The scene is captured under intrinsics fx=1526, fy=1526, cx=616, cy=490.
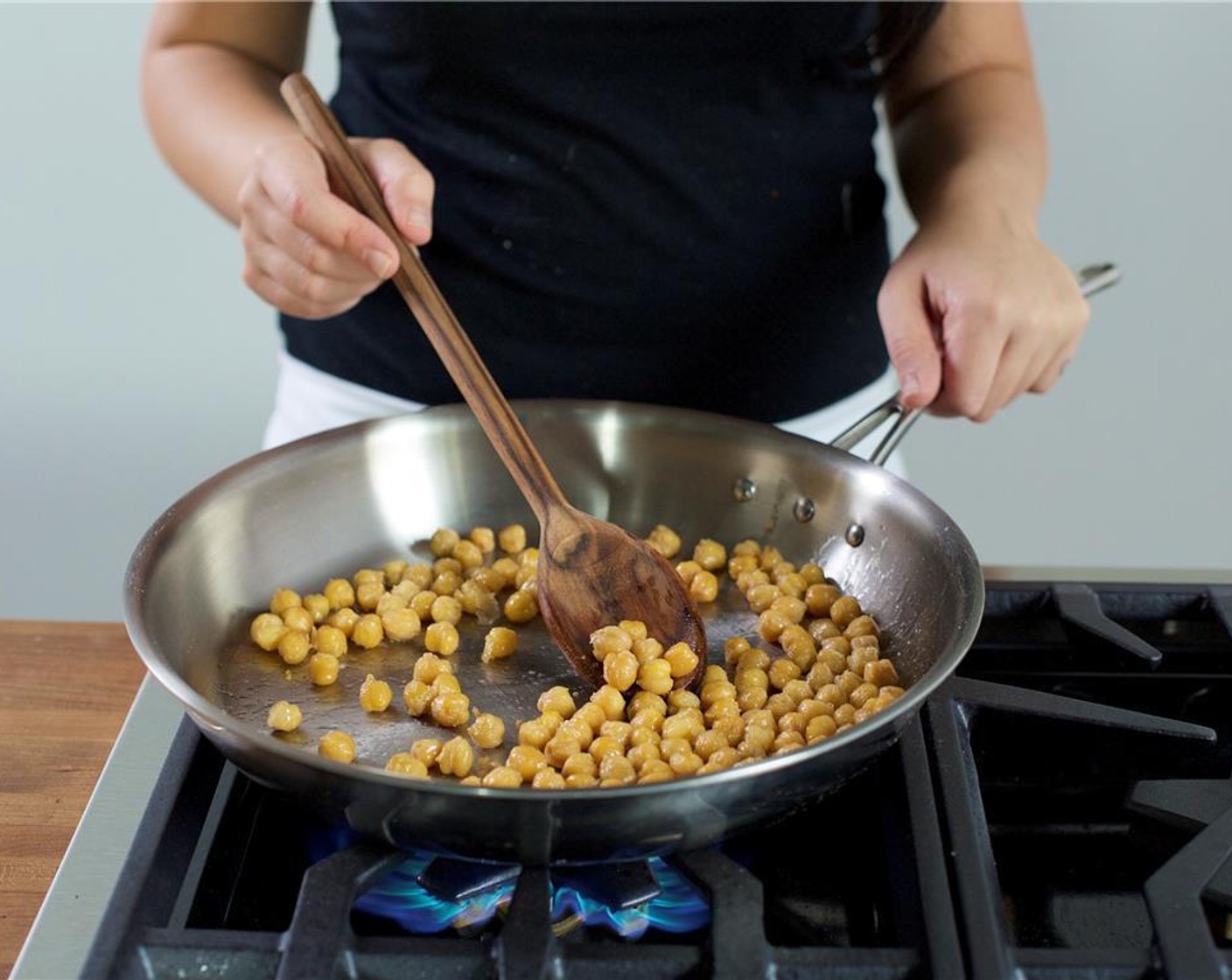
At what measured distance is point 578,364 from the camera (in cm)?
145

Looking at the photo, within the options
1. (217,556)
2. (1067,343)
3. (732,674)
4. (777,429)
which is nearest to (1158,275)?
(1067,343)

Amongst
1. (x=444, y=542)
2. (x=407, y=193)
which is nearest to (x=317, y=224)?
(x=407, y=193)

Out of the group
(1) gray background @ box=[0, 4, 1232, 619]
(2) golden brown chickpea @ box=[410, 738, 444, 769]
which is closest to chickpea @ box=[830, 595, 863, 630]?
(2) golden brown chickpea @ box=[410, 738, 444, 769]

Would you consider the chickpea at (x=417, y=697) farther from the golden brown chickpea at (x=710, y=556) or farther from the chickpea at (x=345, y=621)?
the golden brown chickpea at (x=710, y=556)

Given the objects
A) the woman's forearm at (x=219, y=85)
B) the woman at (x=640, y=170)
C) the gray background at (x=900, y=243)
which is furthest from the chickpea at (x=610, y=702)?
the gray background at (x=900, y=243)

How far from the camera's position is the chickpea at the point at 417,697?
3.31 ft

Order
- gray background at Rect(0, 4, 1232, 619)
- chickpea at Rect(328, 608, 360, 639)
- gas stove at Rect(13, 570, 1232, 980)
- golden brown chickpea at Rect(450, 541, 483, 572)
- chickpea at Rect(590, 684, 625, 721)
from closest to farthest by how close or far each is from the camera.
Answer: gas stove at Rect(13, 570, 1232, 980)
chickpea at Rect(590, 684, 625, 721)
chickpea at Rect(328, 608, 360, 639)
golden brown chickpea at Rect(450, 541, 483, 572)
gray background at Rect(0, 4, 1232, 619)

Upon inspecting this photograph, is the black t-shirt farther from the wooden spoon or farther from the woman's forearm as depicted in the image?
the wooden spoon

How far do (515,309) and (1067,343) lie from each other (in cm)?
51

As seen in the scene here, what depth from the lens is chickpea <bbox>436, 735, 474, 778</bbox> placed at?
0.93 metres

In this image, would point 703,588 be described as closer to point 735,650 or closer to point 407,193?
point 735,650

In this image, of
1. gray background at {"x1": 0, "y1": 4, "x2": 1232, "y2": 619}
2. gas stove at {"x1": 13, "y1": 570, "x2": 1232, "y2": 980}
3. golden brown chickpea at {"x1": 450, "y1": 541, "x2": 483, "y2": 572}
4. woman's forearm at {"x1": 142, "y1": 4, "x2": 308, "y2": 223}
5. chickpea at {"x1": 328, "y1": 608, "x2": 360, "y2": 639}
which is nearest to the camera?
gas stove at {"x1": 13, "y1": 570, "x2": 1232, "y2": 980}

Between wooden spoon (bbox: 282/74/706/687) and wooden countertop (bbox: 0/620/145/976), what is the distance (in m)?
0.30

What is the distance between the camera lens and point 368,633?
111 centimetres
